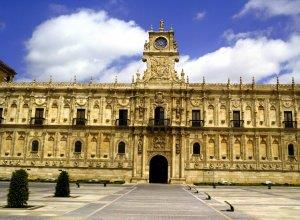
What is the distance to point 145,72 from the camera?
4825 cm

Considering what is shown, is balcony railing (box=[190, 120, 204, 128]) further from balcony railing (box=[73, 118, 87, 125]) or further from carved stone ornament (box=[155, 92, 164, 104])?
balcony railing (box=[73, 118, 87, 125])

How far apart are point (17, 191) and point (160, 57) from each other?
115 ft

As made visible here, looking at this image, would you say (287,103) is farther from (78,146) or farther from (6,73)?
(6,73)

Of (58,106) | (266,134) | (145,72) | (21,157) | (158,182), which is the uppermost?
(145,72)

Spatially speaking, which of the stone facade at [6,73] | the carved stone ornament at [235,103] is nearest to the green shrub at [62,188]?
the carved stone ornament at [235,103]

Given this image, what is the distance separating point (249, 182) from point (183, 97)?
42.6ft

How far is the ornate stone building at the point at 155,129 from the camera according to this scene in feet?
149

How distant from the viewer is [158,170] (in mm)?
47156

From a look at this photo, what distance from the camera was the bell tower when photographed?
4794cm

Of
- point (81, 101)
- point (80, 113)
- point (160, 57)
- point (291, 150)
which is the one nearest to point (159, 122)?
point (160, 57)

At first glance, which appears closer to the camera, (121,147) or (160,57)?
(121,147)

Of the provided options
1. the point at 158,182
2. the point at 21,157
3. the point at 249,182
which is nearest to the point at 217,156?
the point at 249,182

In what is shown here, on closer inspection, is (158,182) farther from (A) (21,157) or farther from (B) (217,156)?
(A) (21,157)

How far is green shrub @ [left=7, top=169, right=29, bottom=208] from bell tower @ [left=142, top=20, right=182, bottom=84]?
33.0 metres
